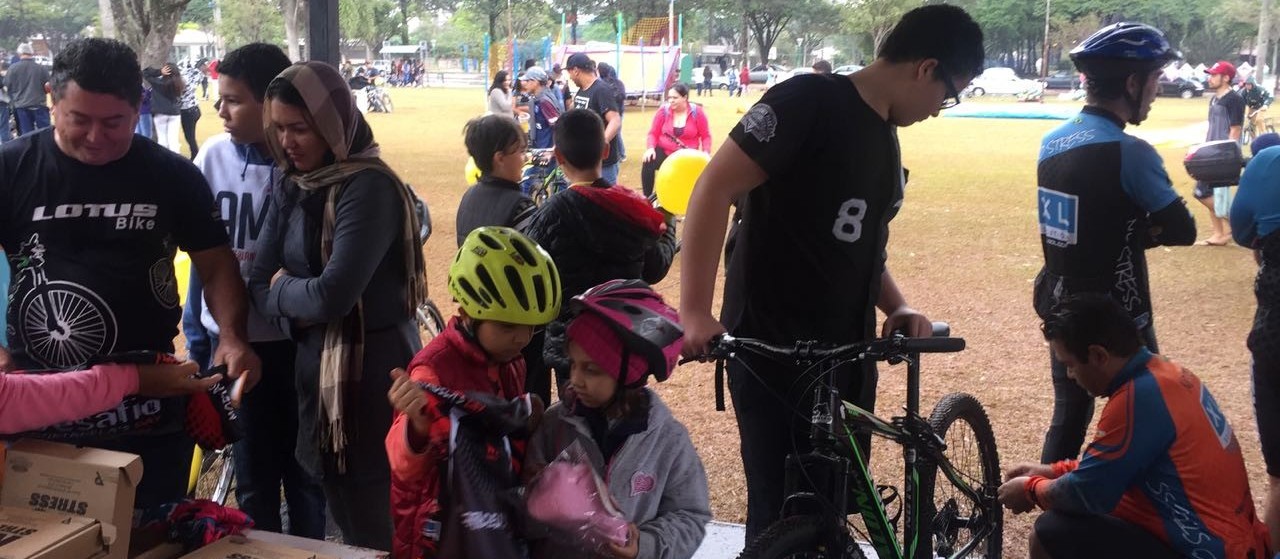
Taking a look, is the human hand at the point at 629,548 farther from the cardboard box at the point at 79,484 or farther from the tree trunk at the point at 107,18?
the tree trunk at the point at 107,18

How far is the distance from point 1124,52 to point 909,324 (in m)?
1.20

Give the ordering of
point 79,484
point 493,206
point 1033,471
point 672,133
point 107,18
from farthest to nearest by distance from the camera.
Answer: point 107,18 < point 672,133 < point 493,206 < point 1033,471 < point 79,484

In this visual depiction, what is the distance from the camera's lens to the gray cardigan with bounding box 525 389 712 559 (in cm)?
199

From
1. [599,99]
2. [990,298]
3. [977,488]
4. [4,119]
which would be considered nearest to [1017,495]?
[977,488]

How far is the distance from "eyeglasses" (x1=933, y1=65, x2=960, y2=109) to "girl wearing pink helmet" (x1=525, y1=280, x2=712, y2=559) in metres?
0.90

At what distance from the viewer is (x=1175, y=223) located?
126 inches

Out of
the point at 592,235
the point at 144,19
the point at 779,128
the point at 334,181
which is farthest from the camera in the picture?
the point at 144,19

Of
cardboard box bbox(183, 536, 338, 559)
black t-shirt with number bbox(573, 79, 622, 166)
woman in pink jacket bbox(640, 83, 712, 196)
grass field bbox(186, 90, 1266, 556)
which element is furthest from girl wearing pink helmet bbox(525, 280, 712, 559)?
black t-shirt with number bbox(573, 79, 622, 166)

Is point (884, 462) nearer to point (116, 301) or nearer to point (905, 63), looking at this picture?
point (905, 63)

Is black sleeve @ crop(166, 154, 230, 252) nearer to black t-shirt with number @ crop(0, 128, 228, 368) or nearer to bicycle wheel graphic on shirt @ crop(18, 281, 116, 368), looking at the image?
black t-shirt with number @ crop(0, 128, 228, 368)

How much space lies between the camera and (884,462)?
480 cm

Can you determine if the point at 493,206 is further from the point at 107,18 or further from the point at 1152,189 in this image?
the point at 107,18

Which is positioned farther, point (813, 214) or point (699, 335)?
point (813, 214)

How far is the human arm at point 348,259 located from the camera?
98.1 inches
